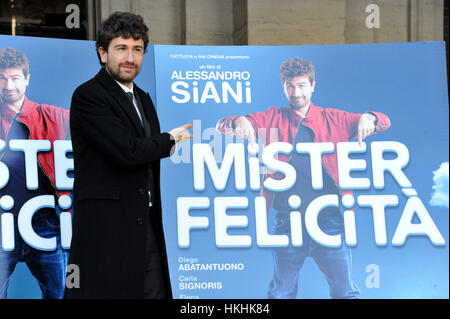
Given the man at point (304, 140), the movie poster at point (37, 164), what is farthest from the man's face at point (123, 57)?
the man at point (304, 140)

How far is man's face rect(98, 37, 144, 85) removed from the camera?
3.72 meters

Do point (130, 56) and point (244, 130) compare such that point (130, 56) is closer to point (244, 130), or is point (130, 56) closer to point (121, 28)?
point (121, 28)

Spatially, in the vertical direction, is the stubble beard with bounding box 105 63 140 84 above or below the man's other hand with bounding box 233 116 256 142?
above

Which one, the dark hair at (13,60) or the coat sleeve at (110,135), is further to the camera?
the dark hair at (13,60)

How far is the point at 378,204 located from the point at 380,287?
53 cm

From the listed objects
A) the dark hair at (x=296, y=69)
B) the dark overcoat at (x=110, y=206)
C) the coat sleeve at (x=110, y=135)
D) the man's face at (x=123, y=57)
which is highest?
the dark hair at (x=296, y=69)

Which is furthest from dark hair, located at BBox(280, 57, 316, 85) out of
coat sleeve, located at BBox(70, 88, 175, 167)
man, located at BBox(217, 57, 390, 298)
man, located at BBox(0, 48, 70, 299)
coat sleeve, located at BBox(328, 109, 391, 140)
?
coat sleeve, located at BBox(70, 88, 175, 167)

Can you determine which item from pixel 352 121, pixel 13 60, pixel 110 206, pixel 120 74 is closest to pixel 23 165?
pixel 13 60

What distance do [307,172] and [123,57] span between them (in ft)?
7.13

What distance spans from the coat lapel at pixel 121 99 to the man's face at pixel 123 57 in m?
0.04

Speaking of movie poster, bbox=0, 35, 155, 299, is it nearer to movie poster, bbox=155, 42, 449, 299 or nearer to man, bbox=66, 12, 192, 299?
movie poster, bbox=155, 42, 449, 299

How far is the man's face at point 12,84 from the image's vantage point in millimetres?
5387

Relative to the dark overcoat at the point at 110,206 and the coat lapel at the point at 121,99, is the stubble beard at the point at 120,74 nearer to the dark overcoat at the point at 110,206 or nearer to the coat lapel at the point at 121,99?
the coat lapel at the point at 121,99
